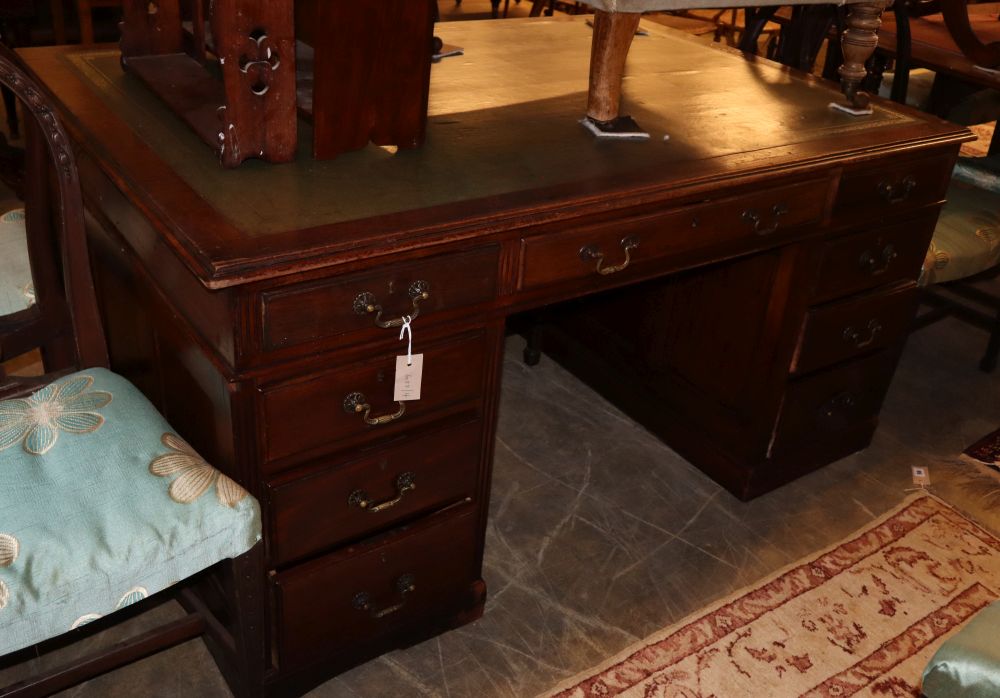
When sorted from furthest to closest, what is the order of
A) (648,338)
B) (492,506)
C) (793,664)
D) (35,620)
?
1. (648,338)
2. (492,506)
3. (793,664)
4. (35,620)

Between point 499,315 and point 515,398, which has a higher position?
point 499,315

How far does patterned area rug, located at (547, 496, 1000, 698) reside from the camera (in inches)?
73.0

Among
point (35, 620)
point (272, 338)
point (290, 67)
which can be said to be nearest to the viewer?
point (35, 620)

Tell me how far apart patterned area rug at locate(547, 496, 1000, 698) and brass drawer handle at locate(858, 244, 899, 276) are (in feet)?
2.04

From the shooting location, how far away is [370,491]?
5.20 ft

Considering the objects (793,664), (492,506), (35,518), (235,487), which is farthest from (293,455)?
(793,664)

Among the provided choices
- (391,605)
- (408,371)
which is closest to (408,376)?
(408,371)

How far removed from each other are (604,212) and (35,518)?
94 cm

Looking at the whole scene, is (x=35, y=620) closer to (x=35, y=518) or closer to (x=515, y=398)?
(x=35, y=518)

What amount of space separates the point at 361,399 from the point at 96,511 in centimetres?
41

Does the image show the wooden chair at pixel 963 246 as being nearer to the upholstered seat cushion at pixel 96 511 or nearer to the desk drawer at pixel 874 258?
the desk drawer at pixel 874 258

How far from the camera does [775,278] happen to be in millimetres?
2084

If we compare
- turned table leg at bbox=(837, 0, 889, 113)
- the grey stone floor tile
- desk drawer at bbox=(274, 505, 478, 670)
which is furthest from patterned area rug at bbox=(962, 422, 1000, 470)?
desk drawer at bbox=(274, 505, 478, 670)

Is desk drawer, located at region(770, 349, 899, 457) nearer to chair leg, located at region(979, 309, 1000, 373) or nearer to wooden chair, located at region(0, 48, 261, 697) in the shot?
chair leg, located at region(979, 309, 1000, 373)
